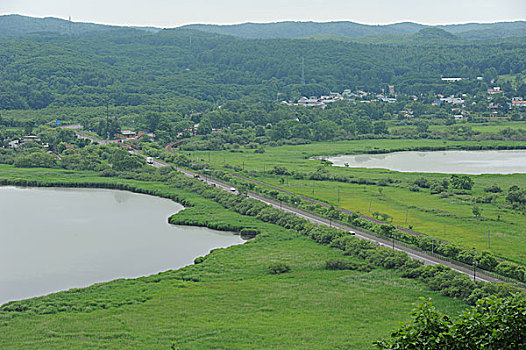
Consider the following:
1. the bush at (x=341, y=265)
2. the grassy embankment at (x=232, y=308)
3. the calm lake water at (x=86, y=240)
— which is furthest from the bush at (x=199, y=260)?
the bush at (x=341, y=265)

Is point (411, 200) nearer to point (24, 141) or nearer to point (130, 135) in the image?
point (24, 141)

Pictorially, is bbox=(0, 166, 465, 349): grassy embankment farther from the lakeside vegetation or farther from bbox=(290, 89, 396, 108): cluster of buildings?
bbox=(290, 89, 396, 108): cluster of buildings

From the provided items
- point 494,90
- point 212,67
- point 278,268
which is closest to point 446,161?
point 278,268

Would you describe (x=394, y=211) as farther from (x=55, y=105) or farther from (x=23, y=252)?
(x=55, y=105)

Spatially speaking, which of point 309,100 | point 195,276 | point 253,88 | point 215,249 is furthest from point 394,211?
point 253,88

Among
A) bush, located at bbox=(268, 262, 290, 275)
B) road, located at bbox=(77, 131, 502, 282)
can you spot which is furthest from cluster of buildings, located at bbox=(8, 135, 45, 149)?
bush, located at bbox=(268, 262, 290, 275)
